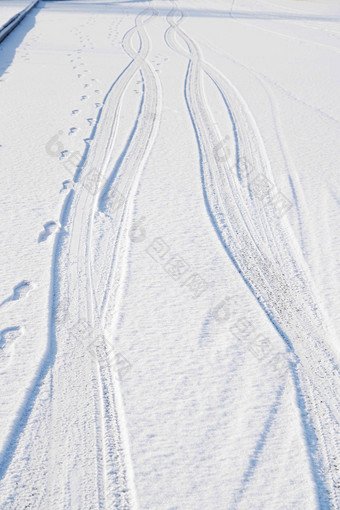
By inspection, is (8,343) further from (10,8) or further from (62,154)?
(10,8)

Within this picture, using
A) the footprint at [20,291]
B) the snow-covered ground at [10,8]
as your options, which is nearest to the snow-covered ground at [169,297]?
the footprint at [20,291]

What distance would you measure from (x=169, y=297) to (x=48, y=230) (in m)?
0.95

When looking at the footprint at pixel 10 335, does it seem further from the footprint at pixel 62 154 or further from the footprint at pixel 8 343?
the footprint at pixel 62 154

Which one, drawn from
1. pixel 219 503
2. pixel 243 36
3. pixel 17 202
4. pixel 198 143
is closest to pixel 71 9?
pixel 243 36

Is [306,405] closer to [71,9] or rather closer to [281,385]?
[281,385]

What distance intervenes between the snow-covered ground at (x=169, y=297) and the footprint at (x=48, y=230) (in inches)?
1.0

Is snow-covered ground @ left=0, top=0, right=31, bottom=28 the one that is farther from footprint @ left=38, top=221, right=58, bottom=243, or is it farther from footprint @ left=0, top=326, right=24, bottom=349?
footprint @ left=0, top=326, right=24, bottom=349

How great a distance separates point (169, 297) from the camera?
2.60m

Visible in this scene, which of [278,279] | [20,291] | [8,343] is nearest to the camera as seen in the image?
[8,343]

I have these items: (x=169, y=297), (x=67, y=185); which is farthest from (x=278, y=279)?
(x=67, y=185)

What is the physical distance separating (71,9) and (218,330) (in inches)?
409

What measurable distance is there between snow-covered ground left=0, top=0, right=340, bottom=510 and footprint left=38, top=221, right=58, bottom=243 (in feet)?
0.08

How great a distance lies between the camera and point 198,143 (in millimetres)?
4352

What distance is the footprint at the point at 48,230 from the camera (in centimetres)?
298
